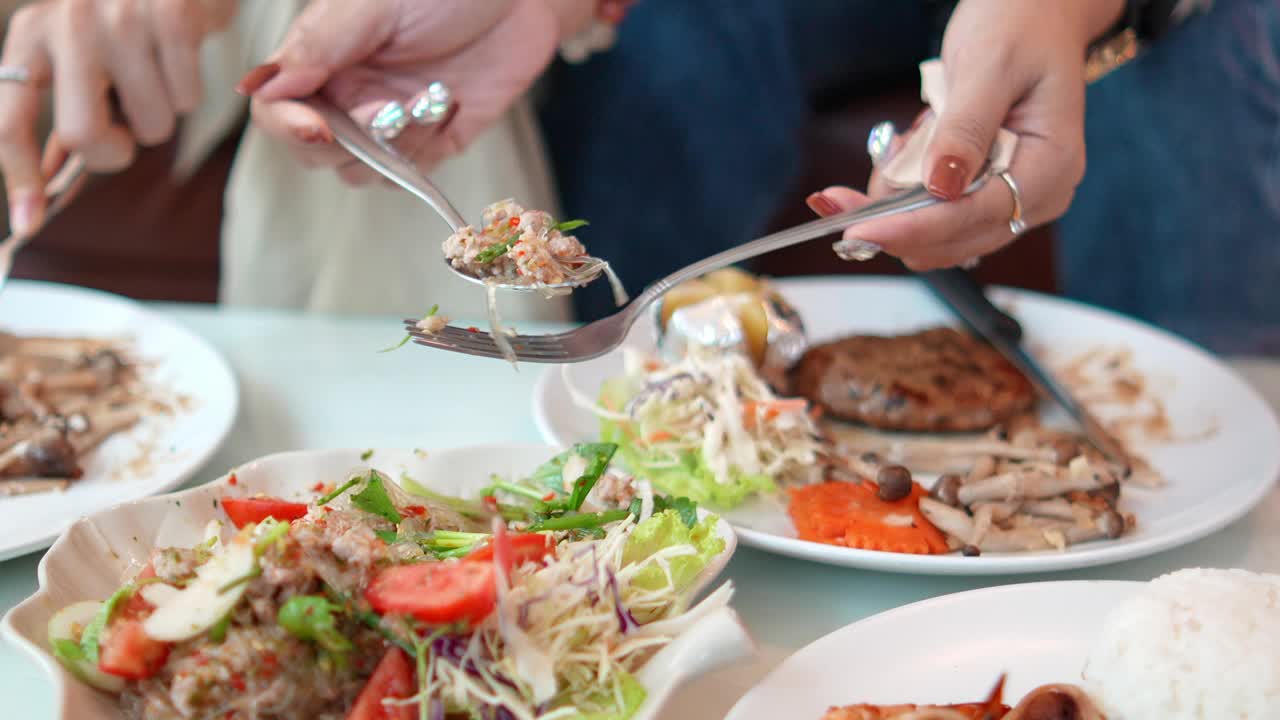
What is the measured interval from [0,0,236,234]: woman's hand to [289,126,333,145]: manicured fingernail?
18.5 inches

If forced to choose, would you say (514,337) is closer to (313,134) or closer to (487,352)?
(487,352)

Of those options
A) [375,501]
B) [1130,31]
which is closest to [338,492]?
[375,501]

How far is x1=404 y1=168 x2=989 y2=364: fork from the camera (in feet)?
3.93

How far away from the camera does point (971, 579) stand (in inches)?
53.2

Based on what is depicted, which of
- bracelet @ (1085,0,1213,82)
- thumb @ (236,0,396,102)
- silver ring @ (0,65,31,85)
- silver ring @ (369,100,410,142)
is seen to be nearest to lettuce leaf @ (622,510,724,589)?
silver ring @ (369,100,410,142)

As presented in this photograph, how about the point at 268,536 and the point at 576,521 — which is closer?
the point at 268,536

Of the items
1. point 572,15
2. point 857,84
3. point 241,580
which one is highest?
point 572,15

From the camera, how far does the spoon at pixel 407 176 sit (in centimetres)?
122

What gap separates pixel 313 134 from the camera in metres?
1.61

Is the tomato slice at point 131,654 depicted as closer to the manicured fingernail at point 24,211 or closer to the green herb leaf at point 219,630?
the green herb leaf at point 219,630

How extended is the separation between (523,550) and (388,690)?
0.63 feet

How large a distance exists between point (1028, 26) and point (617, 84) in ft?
6.22

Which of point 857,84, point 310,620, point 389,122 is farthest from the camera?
point 857,84

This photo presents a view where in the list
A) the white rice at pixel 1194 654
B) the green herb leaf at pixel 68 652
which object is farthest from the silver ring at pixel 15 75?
the white rice at pixel 1194 654
